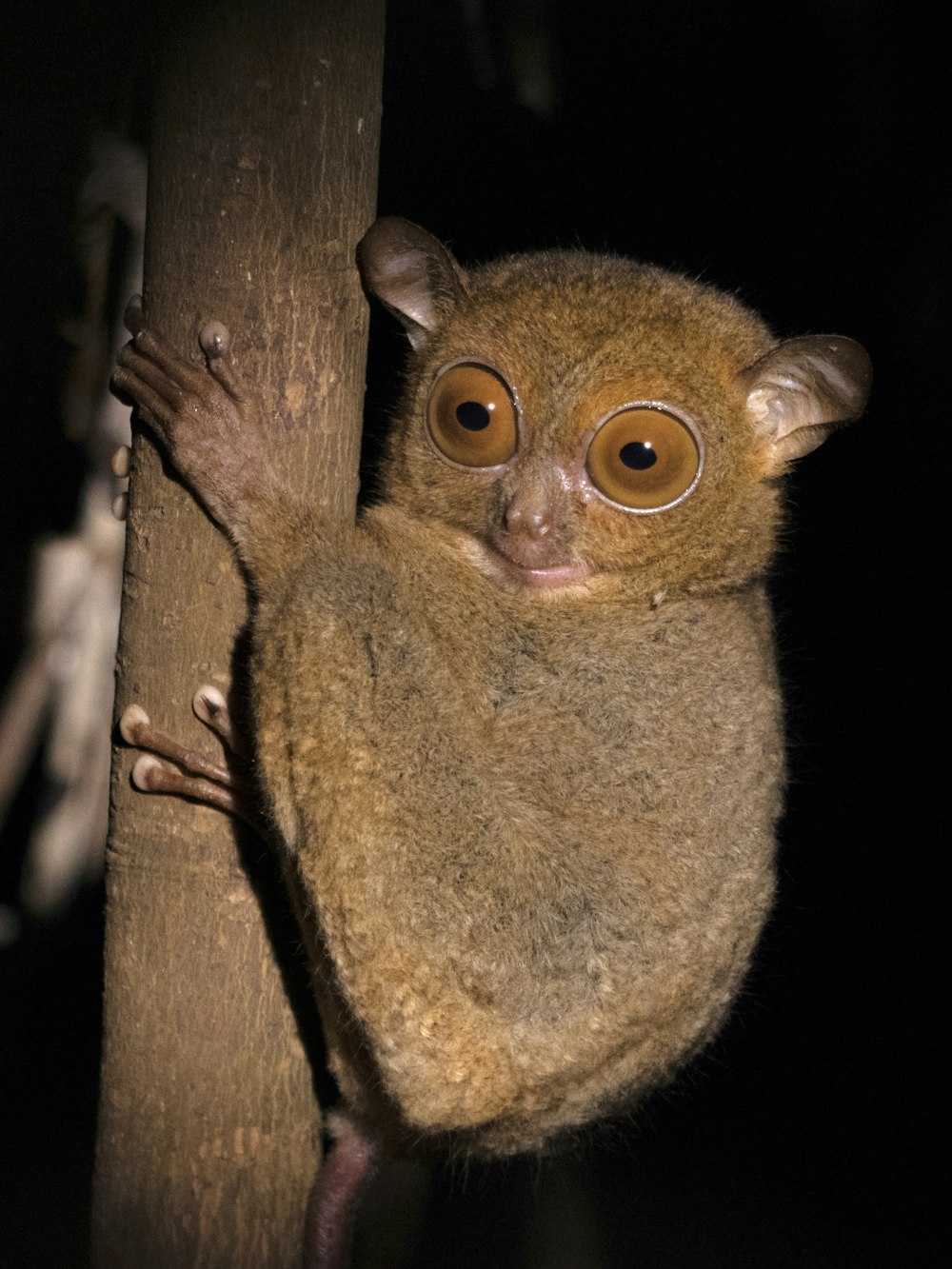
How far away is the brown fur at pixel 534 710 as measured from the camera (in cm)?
184

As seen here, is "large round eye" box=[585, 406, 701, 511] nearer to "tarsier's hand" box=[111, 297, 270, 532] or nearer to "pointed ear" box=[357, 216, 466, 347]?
"pointed ear" box=[357, 216, 466, 347]

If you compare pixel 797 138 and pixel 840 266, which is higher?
pixel 797 138

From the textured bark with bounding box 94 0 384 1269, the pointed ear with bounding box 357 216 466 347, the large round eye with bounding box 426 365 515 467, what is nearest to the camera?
the textured bark with bounding box 94 0 384 1269

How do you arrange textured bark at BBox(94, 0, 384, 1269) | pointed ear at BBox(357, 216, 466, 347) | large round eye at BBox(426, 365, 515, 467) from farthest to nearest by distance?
large round eye at BBox(426, 365, 515, 467), pointed ear at BBox(357, 216, 466, 347), textured bark at BBox(94, 0, 384, 1269)

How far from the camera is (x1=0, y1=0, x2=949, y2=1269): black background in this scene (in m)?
3.85

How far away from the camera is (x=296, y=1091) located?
201cm

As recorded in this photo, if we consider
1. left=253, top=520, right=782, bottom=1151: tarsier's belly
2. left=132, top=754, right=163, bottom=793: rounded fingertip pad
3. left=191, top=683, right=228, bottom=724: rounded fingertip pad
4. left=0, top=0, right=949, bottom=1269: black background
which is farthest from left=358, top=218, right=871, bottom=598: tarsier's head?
left=0, top=0, right=949, bottom=1269: black background

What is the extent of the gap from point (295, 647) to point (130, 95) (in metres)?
1.57

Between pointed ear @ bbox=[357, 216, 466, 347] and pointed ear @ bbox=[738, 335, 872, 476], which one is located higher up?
pointed ear @ bbox=[357, 216, 466, 347]

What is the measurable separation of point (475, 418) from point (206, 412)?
0.49 metres

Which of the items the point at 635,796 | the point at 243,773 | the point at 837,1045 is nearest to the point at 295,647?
the point at 243,773

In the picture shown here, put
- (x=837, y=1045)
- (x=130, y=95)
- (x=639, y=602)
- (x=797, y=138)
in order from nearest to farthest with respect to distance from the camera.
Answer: (x=639, y=602) < (x=130, y=95) < (x=797, y=138) < (x=837, y=1045)

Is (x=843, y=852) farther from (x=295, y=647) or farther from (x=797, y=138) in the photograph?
(x=295, y=647)

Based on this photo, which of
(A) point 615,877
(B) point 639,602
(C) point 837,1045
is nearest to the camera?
(A) point 615,877
